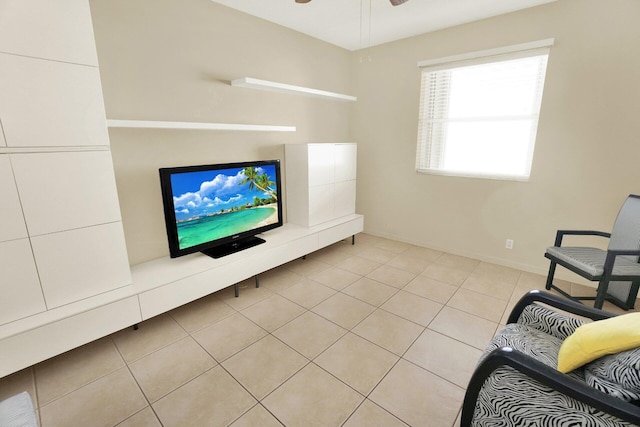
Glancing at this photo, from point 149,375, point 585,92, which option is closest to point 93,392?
point 149,375

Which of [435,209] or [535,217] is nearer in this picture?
[535,217]

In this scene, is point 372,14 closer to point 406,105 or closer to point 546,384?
point 406,105

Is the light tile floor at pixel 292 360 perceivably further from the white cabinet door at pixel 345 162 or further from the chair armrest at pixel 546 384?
the white cabinet door at pixel 345 162

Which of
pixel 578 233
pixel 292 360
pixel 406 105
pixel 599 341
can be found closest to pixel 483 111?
pixel 406 105

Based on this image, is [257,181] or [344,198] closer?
[257,181]

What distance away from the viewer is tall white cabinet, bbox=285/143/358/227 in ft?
11.0

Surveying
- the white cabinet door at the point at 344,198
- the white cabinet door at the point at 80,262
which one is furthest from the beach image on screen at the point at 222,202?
the white cabinet door at the point at 344,198

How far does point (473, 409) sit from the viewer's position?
1320 millimetres

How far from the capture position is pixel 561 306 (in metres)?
1.58

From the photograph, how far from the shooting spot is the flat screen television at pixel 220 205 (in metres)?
2.38

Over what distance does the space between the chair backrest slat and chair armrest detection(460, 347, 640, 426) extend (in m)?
2.03

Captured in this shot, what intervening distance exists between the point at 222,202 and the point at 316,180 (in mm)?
1158

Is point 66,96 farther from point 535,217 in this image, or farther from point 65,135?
point 535,217

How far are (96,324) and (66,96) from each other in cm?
138
